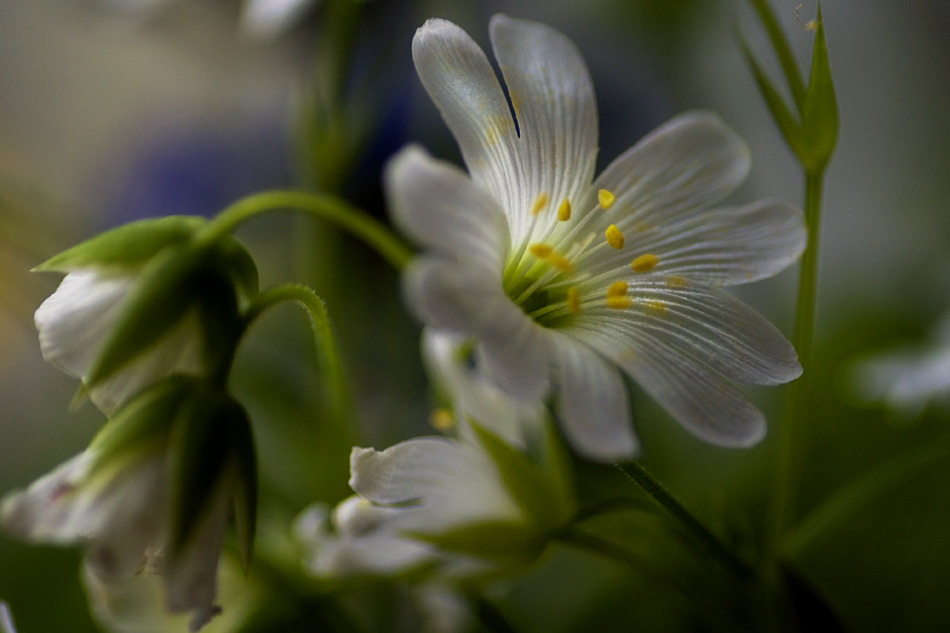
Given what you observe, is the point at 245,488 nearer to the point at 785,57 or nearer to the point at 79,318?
the point at 79,318

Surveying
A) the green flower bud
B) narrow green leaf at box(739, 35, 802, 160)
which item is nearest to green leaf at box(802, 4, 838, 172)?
narrow green leaf at box(739, 35, 802, 160)

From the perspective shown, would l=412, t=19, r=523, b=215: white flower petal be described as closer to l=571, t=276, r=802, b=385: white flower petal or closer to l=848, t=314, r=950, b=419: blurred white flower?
l=571, t=276, r=802, b=385: white flower petal

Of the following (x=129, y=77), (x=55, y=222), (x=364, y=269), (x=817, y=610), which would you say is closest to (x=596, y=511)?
(x=817, y=610)

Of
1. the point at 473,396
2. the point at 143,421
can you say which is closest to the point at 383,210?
the point at 473,396

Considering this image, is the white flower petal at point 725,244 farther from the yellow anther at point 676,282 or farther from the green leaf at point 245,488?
the green leaf at point 245,488

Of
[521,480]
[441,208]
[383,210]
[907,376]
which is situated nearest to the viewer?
[441,208]

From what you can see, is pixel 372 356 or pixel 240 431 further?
pixel 372 356

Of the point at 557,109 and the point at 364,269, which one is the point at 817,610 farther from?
the point at 364,269
